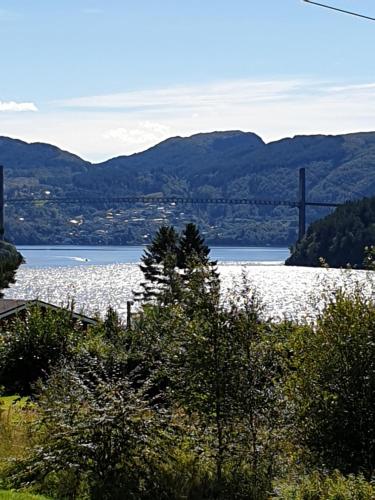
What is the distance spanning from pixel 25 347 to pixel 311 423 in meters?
13.0

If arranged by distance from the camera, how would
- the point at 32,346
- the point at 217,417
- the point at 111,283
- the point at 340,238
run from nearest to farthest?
the point at 217,417
the point at 32,346
the point at 111,283
the point at 340,238

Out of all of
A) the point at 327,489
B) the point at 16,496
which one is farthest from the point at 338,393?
the point at 16,496

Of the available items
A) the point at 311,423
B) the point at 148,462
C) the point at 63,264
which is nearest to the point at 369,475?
the point at 311,423

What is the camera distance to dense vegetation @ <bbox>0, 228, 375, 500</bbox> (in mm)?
13188

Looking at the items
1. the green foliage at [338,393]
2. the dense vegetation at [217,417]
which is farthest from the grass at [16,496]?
the green foliage at [338,393]

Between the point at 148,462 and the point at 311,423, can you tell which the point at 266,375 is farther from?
the point at 148,462

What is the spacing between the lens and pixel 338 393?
1513 cm

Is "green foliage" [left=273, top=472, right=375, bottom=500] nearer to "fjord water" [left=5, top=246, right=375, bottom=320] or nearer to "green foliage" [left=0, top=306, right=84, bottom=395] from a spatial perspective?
"green foliage" [left=0, top=306, right=84, bottom=395]

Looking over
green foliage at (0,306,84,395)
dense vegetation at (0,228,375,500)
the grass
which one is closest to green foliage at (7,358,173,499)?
dense vegetation at (0,228,375,500)

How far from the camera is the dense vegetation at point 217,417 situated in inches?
519

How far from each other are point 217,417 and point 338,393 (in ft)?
6.50

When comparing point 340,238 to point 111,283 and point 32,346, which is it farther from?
point 32,346

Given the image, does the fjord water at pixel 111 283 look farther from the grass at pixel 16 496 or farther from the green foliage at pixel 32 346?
the grass at pixel 16 496

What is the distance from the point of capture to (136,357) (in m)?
24.5
